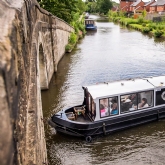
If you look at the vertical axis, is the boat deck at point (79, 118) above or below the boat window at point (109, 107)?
below

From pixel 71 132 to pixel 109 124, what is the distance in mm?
1645

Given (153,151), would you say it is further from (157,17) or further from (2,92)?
(157,17)

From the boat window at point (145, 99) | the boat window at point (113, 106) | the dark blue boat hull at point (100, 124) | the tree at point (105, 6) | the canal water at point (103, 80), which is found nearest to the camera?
the canal water at point (103, 80)

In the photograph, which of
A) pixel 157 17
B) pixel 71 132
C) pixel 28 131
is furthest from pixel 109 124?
pixel 157 17

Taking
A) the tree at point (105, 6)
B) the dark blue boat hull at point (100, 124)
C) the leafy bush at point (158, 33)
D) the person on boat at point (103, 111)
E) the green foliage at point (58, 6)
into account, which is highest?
the tree at point (105, 6)

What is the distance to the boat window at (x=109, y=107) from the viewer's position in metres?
9.99

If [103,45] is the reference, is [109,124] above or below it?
below

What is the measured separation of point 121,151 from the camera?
30.3 ft

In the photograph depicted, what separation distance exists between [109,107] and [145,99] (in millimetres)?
1929

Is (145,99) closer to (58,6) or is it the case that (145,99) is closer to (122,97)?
(122,97)

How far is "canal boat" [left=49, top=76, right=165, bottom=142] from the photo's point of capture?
988 centimetres

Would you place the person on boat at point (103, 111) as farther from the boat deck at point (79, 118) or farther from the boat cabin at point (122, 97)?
the boat deck at point (79, 118)

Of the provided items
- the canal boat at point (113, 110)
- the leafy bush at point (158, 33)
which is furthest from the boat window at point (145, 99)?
the leafy bush at point (158, 33)

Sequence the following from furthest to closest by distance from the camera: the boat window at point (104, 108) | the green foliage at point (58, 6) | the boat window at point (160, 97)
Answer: the green foliage at point (58, 6), the boat window at point (160, 97), the boat window at point (104, 108)
